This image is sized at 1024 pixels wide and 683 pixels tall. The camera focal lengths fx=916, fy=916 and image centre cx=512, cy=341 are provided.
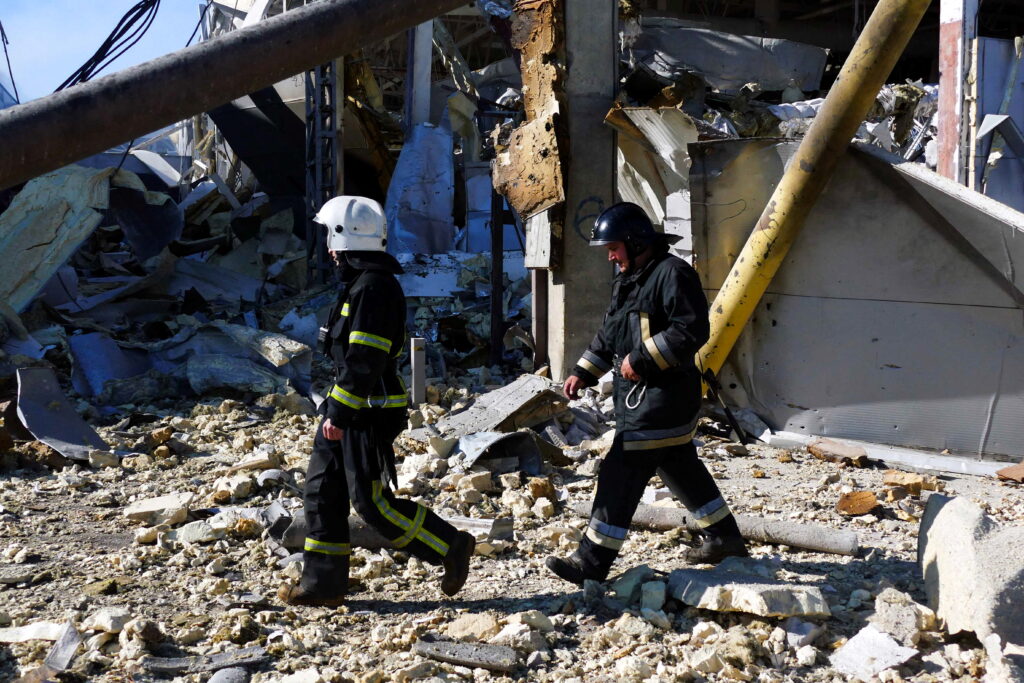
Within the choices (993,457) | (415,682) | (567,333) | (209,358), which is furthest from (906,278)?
(209,358)

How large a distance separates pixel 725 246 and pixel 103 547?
4530 mm

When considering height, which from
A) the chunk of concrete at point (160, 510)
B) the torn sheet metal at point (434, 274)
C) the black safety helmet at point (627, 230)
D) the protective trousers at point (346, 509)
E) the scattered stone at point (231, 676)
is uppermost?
the black safety helmet at point (627, 230)

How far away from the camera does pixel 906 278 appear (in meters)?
5.98

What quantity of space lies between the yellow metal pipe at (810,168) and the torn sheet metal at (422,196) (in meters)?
6.65

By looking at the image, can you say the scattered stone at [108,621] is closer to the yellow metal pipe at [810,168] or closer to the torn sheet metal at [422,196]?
the yellow metal pipe at [810,168]

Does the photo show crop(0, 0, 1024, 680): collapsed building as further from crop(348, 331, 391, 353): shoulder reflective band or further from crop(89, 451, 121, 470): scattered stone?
crop(348, 331, 391, 353): shoulder reflective band

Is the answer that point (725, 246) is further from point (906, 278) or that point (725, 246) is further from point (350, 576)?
point (350, 576)

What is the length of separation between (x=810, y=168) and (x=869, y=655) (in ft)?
12.2

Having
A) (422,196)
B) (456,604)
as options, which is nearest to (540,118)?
(456,604)

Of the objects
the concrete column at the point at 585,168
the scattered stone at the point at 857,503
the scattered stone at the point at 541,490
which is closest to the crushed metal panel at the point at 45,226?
the concrete column at the point at 585,168

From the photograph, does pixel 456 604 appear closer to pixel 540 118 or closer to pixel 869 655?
pixel 869 655

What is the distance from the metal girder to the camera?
1.70 meters

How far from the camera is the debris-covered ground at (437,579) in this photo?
3230 millimetres

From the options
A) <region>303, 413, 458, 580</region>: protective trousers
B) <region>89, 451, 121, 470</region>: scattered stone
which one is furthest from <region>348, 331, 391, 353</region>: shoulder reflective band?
<region>89, 451, 121, 470</region>: scattered stone
